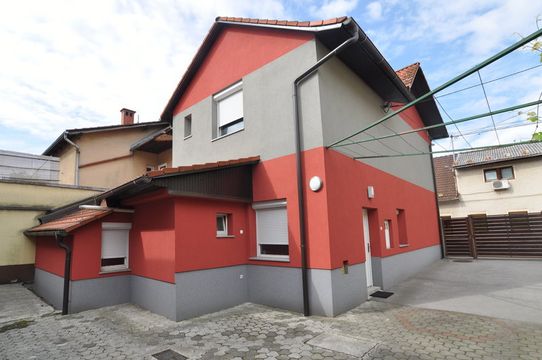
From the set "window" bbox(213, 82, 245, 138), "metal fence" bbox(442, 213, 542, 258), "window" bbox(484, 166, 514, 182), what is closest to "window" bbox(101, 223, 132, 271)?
"window" bbox(213, 82, 245, 138)

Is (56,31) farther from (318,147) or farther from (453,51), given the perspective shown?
(453,51)

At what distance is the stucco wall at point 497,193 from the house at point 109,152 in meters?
19.5

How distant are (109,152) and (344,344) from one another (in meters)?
15.1

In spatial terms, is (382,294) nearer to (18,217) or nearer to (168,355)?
(168,355)

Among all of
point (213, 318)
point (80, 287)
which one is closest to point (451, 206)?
point (213, 318)

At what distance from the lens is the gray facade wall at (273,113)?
7.19 metres

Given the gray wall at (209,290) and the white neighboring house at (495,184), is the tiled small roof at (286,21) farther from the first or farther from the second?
the white neighboring house at (495,184)

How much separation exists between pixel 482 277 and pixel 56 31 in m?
13.5

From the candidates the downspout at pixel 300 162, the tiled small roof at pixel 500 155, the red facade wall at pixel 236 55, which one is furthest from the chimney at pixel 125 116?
the tiled small roof at pixel 500 155

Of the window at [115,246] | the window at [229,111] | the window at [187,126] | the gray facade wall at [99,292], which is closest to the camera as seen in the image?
the gray facade wall at [99,292]

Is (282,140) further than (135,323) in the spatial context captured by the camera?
Yes

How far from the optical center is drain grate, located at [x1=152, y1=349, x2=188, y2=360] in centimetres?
470

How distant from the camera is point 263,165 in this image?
26.4ft

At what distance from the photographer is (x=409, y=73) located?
12.8m
